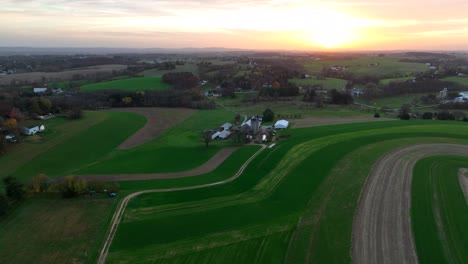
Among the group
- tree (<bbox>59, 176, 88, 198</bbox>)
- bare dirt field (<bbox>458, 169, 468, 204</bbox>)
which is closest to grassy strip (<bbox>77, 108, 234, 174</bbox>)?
tree (<bbox>59, 176, 88, 198</bbox>)

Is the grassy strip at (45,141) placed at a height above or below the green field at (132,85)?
below

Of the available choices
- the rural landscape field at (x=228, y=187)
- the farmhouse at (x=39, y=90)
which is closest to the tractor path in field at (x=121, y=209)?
the rural landscape field at (x=228, y=187)

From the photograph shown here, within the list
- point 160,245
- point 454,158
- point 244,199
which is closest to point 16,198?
point 160,245

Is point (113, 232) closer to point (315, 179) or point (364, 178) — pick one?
point (315, 179)

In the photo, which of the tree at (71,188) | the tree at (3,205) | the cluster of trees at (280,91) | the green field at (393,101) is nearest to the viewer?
the tree at (3,205)

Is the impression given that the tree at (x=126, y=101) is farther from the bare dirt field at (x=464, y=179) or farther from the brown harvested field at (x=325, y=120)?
the bare dirt field at (x=464, y=179)

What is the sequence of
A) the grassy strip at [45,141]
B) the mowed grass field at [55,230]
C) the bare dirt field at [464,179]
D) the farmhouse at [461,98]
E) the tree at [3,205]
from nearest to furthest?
the mowed grass field at [55,230], the tree at [3,205], the bare dirt field at [464,179], the grassy strip at [45,141], the farmhouse at [461,98]
